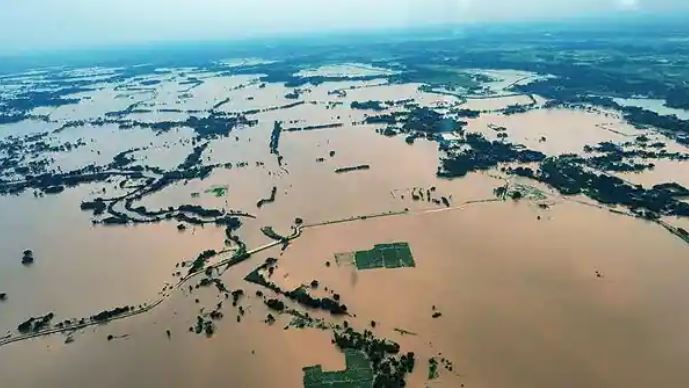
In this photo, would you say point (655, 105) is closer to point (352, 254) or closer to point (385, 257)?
point (385, 257)

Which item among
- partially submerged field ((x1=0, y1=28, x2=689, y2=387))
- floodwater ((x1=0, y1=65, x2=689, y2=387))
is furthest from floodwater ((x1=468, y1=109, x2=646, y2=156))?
floodwater ((x1=0, y1=65, x2=689, y2=387))

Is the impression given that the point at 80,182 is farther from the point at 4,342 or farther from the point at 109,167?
the point at 4,342

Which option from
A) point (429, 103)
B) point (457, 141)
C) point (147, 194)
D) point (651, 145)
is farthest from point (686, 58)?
point (147, 194)

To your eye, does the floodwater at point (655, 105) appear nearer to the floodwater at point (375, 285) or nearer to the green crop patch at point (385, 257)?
the floodwater at point (375, 285)


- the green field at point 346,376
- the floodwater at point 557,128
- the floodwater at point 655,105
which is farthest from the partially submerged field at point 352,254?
the floodwater at point 655,105

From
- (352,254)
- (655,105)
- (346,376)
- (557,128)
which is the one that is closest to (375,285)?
(352,254)

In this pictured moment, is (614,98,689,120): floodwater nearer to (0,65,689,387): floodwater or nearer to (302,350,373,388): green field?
(0,65,689,387): floodwater
